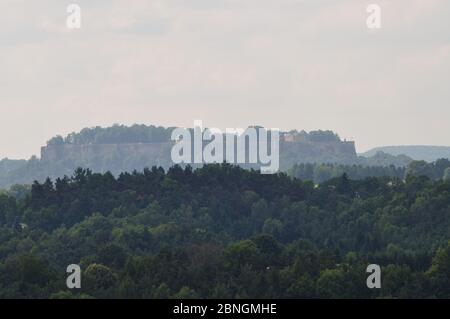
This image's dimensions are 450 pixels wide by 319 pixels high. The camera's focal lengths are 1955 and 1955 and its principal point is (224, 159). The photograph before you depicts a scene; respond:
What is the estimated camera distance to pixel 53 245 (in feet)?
643

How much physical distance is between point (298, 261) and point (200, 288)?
41.0 ft

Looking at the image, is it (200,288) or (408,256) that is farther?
(408,256)

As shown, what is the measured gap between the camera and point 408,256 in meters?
180

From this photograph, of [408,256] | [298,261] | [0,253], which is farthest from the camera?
[0,253]
